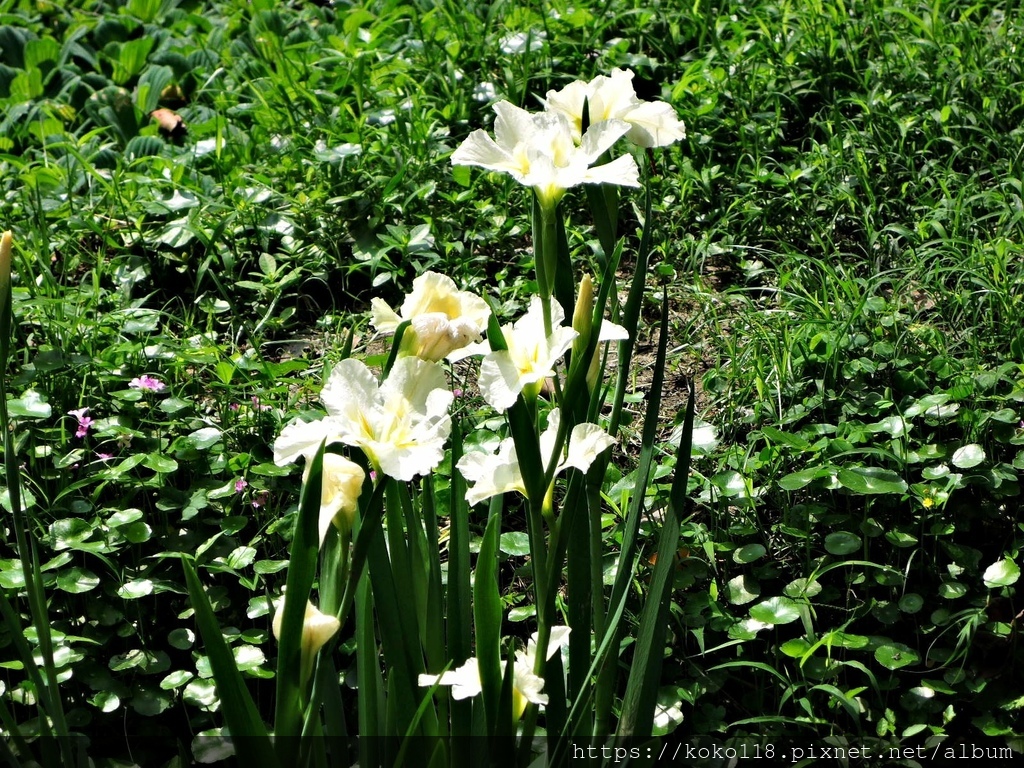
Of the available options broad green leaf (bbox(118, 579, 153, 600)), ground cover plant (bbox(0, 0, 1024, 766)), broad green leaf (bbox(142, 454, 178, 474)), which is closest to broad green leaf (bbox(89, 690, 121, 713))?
ground cover plant (bbox(0, 0, 1024, 766))

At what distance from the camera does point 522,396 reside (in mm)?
968

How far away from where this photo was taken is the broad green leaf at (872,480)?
1.57m

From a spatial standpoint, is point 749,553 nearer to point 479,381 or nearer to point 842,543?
point 842,543

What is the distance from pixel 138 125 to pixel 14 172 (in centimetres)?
40

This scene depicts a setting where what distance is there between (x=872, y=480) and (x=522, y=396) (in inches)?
33.6

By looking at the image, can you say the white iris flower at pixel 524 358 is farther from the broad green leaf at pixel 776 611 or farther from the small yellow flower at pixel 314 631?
the broad green leaf at pixel 776 611

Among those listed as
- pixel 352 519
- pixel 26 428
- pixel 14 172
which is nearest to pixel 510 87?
pixel 14 172

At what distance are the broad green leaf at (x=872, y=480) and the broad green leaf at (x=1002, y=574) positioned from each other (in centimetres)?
17

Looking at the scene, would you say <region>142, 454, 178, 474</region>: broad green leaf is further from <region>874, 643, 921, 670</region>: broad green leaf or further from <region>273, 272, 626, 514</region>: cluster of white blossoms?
<region>874, 643, 921, 670</region>: broad green leaf

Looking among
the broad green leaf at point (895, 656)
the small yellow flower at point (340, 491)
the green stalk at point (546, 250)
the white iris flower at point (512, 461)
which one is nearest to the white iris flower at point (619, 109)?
the green stalk at point (546, 250)

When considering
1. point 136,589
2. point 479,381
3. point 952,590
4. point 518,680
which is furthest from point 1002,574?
point 136,589

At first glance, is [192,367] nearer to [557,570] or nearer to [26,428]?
[26,428]

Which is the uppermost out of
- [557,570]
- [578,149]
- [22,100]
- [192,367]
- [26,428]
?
[22,100]

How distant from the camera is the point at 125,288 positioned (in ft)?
7.36
